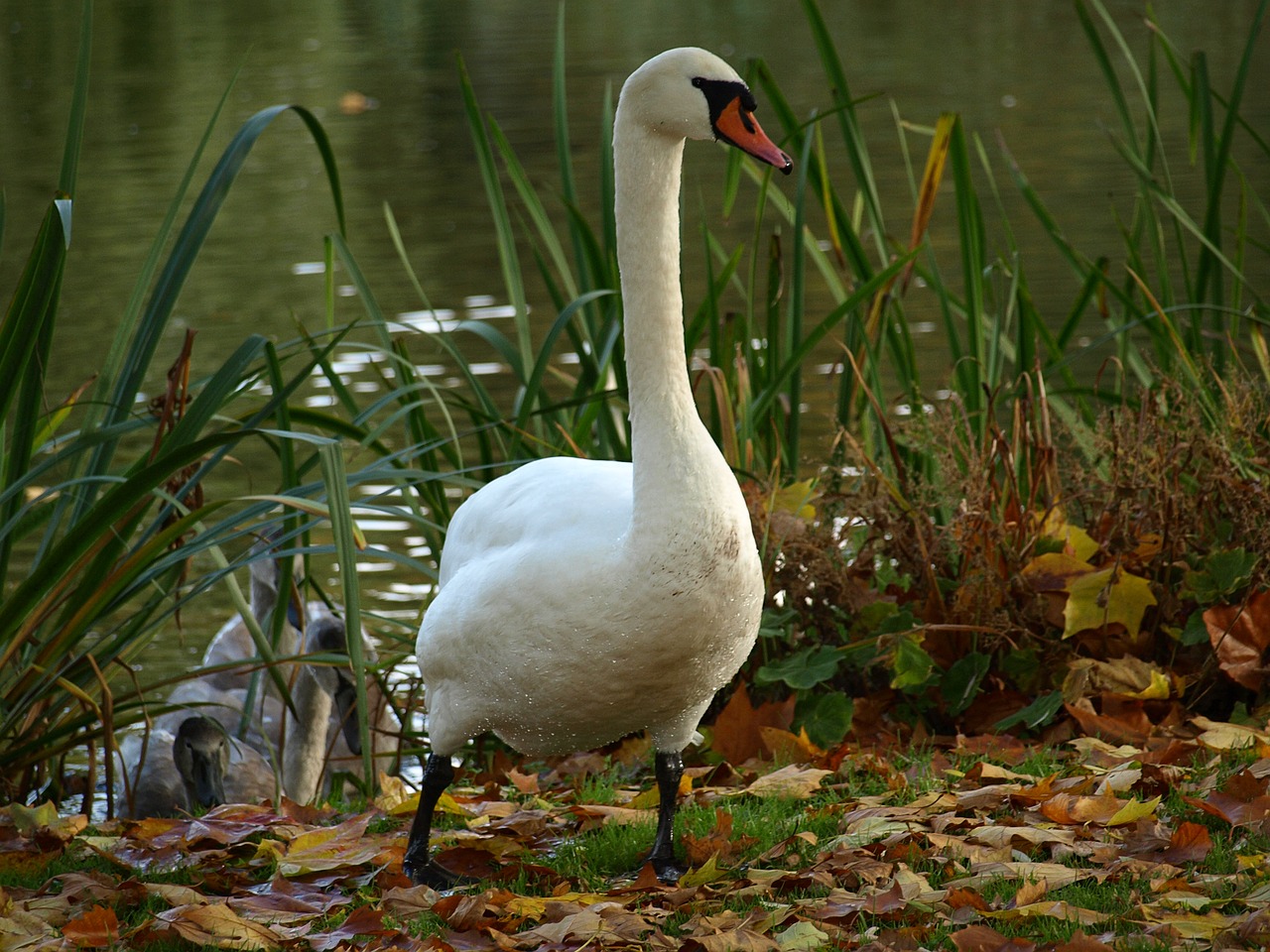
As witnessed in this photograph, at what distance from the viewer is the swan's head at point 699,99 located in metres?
3.10

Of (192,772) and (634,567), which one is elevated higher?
(634,567)

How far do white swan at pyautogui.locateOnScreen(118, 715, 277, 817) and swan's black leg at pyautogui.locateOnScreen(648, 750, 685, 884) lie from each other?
1605 mm

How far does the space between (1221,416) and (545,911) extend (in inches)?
99.2

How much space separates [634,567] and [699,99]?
0.92 m

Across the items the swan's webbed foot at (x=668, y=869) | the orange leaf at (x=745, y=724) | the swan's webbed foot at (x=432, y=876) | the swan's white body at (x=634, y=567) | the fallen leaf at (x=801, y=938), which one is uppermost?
the swan's white body at (x=634, y=567)

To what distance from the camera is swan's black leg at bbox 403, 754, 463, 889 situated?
3.40 m

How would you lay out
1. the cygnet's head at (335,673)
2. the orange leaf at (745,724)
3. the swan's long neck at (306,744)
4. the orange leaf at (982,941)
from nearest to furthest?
the orange leaf at (982,941) < the orange leaf at (745,724) < the cygnet's head at (335,673) < the swan's long neck at (306,744)

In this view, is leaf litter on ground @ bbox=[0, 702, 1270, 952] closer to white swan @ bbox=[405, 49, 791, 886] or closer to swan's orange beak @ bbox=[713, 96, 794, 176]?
white swan @ bbox=[405, 49, 791, 886]

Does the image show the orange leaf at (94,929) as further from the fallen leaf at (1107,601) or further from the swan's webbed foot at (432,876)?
the fallen leaf at (1107,601)

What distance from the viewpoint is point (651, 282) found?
10.7ft

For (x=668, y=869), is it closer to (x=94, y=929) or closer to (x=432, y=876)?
(x=432, y=876)

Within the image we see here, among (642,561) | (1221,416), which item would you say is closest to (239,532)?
(642,561)

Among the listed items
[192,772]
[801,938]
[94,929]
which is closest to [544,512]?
[801,938]

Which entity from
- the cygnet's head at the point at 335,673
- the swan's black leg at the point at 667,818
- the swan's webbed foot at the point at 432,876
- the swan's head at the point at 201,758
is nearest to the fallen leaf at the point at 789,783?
the swan's black leg at the point at 667,818
